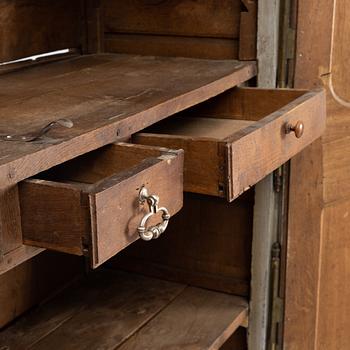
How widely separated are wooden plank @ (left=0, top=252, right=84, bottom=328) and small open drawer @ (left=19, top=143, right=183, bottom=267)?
80 centimetres

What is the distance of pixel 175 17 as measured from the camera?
1850 mm

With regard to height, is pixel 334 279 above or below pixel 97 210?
below

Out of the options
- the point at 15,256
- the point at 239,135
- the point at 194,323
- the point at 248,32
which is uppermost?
the point at 248,32

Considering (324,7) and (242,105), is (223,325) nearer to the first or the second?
(242,105)

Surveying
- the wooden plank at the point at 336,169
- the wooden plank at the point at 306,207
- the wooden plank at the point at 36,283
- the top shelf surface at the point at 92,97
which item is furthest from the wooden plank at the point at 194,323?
the top shelf surface at the point at 92,97

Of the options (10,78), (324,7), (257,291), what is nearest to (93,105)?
(10,78)

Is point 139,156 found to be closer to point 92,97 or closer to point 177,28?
point 92,97

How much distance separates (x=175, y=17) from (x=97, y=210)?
100cm

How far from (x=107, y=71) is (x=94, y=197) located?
30.7 inches

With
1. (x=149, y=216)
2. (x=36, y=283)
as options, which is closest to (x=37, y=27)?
(x=36, y=283)

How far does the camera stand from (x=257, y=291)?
1.91 metres

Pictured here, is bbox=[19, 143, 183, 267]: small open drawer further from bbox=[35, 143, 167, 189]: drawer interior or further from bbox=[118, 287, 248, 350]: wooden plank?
bbox=[118, 287, 248, 350]: wooden plank

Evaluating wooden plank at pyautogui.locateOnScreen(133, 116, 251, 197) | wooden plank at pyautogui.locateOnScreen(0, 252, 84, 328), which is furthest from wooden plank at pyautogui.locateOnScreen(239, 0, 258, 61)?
wooden plank at pyautogui.locateOnScreen(0, 252, 84, 328)

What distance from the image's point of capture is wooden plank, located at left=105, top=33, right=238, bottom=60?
1815 mm
